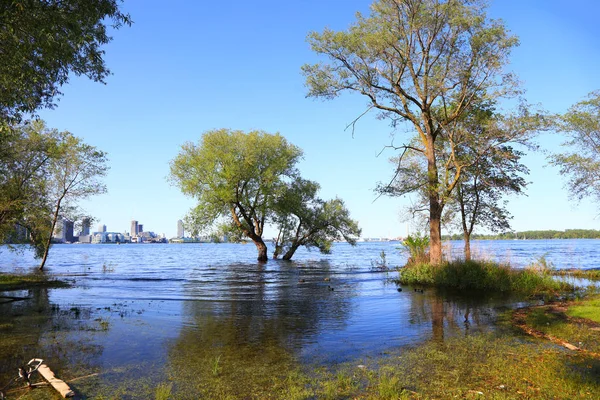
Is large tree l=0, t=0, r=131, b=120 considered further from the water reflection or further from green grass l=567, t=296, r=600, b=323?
green grass l=567, t=296, r=600, b=323

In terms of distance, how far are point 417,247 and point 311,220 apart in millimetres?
23591

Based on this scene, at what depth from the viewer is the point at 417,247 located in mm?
23859

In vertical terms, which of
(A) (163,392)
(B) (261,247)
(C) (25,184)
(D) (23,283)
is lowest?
(D) (23,283)

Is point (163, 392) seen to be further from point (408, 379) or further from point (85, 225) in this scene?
point (85, 225)

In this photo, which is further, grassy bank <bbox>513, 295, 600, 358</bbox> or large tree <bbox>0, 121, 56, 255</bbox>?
large tree <bbox>0, 121, 56, 255</bbox>

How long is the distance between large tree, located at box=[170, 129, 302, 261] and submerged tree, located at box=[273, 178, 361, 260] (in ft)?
6.82

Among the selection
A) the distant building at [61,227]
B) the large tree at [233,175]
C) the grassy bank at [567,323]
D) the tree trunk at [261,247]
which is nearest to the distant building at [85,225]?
the distant building at [61,227]

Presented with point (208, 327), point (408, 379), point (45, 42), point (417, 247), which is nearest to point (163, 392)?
point (408, 379)

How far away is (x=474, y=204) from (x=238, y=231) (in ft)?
86.3

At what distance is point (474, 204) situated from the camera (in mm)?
27016

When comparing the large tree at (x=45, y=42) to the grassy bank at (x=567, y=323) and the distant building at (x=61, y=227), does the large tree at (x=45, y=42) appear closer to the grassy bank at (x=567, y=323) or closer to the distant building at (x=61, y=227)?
the grassy bank at (x=567, y=323)

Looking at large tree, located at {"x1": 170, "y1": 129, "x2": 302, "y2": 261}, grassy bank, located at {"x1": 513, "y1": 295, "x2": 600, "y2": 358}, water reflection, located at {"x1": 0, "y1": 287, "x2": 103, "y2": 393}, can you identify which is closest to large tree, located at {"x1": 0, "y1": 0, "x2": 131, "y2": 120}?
water reflection, located at {"x1": 0, "y1": 287, "x2": 103, "y2": 393}

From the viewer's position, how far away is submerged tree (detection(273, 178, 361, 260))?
151ft

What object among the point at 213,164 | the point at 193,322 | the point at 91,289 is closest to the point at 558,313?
the point at 193,322
